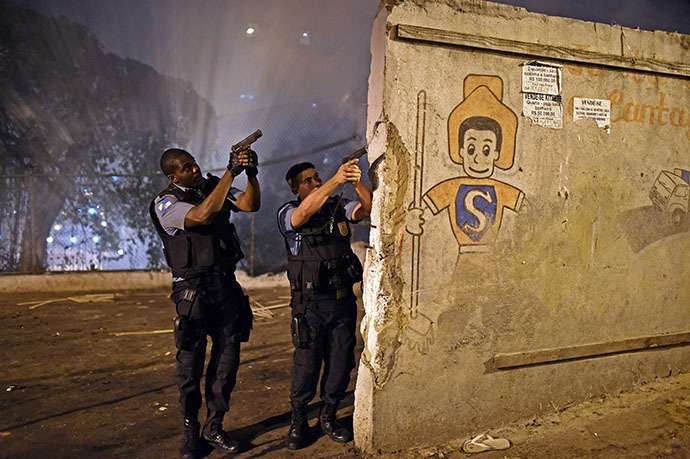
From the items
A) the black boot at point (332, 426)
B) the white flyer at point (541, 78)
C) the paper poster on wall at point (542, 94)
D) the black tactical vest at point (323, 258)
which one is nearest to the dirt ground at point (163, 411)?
the black boot at point (332, 426)

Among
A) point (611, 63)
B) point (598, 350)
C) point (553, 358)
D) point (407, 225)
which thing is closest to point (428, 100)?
point (407, 225)

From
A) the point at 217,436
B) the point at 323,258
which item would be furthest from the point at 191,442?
the point at 323,258

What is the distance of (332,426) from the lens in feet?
10.6

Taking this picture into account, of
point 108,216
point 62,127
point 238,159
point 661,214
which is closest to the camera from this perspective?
point 238,159

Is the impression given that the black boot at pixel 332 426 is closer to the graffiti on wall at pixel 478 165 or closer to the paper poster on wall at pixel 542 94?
the graffiti on wall at pixel 478 165

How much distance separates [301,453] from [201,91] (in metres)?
23.0

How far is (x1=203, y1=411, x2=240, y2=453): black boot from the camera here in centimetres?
307

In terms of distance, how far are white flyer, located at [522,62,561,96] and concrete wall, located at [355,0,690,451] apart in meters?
0.01

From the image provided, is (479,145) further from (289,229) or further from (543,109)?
(289,229)

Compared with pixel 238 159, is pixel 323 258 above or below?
below

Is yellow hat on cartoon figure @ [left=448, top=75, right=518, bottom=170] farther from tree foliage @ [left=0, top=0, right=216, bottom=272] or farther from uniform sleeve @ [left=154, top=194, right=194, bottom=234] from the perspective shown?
tree foliage @ [left=0, top=0, right=216, bottom=272]

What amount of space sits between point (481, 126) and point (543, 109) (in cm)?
50

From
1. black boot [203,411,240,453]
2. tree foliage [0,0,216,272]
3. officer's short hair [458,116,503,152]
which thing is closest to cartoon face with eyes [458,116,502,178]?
officer's short hair [458,116,503,152]

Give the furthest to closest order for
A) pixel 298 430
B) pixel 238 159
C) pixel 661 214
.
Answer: pixel 661 214, pixel 298 430, pixel 238 159
